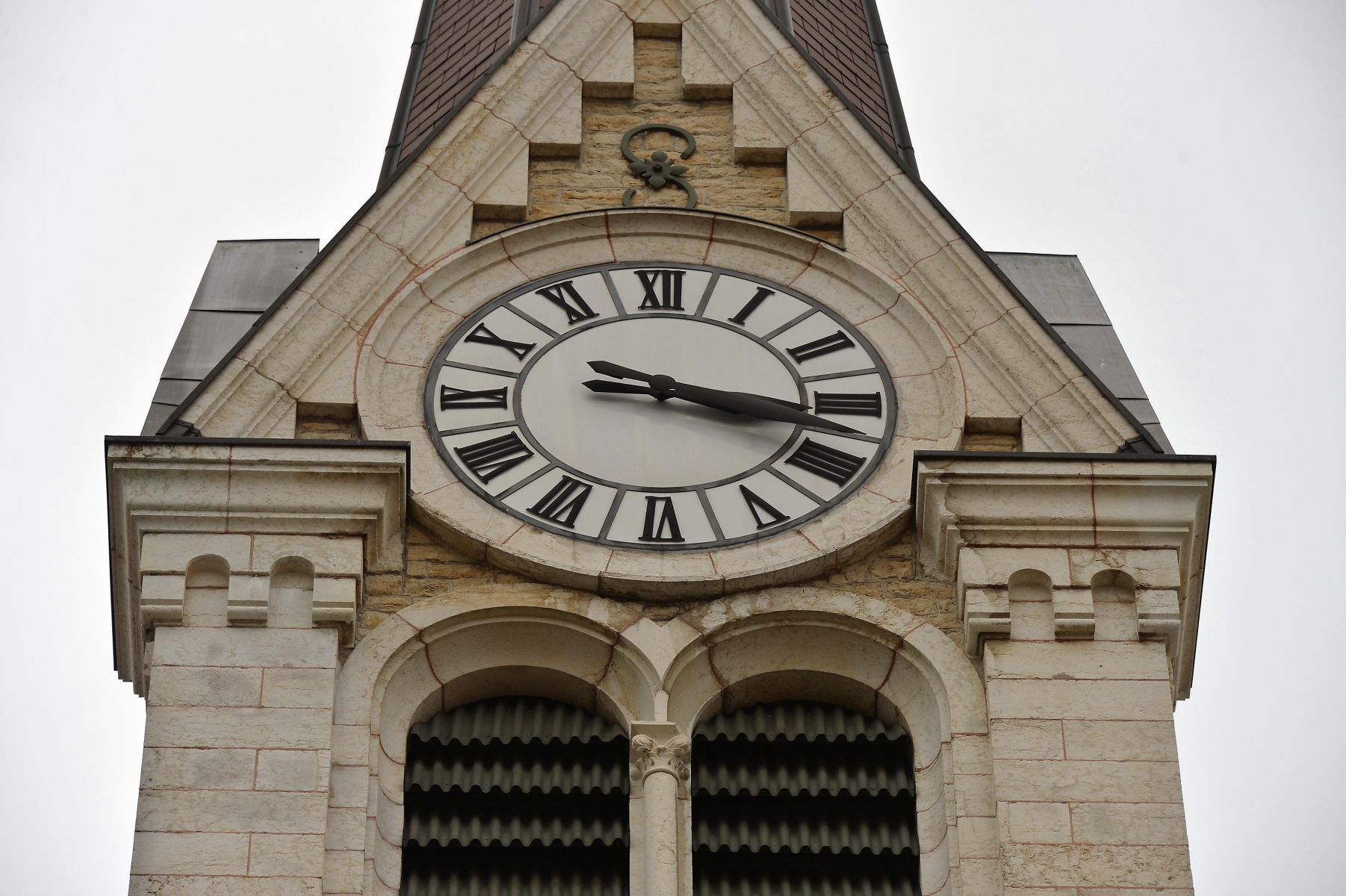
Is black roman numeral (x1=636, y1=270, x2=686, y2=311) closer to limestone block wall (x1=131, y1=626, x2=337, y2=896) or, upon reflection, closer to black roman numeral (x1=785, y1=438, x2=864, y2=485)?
black roman numeral (x1=785, y1=438, x2=864, y2=485)

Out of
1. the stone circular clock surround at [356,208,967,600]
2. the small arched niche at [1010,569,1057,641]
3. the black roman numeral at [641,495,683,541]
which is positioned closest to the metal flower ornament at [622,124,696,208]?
the stone circular clock surround at [356,208,967,600]

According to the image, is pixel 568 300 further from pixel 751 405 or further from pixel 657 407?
pixel 751 405

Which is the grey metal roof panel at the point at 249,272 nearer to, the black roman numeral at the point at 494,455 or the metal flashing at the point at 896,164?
the metal flashing at the point at 896,164

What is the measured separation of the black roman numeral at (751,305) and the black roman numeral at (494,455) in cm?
166

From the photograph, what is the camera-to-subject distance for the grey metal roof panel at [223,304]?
20562 mm

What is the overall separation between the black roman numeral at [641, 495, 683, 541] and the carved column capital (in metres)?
1.33

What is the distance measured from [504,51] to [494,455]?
153 inches

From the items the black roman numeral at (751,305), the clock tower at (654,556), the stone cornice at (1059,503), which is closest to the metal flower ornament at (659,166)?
the clock tower at (654,556)

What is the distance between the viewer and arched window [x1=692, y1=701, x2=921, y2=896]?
16578mm

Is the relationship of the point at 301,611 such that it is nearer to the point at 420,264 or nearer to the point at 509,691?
the point at 509,691

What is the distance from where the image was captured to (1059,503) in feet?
58.2

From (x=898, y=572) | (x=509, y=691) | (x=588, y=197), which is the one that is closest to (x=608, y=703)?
(x=509, y=691)

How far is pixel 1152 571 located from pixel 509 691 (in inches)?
129

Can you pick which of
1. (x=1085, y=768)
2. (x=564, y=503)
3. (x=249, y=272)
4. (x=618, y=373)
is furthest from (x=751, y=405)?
(x=249, y=272)
